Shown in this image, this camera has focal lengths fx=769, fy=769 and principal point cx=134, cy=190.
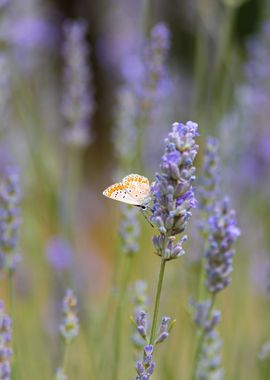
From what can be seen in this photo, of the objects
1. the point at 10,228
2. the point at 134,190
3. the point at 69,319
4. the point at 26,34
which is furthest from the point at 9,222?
the point at 26,34

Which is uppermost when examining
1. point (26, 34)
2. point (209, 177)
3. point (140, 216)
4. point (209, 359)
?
point (26, 34)

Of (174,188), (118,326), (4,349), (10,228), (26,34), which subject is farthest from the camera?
(26,34)

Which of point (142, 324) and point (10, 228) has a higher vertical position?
point (10, 228)

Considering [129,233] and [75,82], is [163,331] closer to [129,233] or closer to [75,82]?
[129,233]

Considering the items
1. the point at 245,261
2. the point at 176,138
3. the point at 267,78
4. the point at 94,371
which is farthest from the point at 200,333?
the point at 267,78

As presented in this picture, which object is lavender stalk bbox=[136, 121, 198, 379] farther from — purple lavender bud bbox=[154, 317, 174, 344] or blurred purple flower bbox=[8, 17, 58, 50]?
blurred purple flower bbox=[8, 17, 58, 50]

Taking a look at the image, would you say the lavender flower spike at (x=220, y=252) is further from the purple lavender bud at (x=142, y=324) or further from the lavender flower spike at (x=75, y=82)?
the lavender flower spike at (x=75, y=82)

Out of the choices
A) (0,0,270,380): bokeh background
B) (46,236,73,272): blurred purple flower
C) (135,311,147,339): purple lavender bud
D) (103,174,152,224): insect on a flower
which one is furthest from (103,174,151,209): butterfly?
(46,236,73,272): blurred purple flower
